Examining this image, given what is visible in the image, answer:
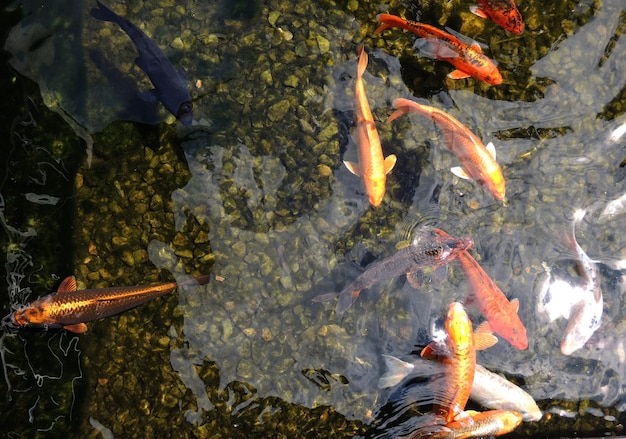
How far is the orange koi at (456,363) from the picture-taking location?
480 cm

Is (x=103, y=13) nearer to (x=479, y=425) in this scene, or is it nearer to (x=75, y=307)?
(x=75, y=307)

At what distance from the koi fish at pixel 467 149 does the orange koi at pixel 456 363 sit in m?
1.15

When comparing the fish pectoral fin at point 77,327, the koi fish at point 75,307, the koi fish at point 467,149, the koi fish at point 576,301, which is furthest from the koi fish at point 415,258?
the fish pectoral fin at point 77,327

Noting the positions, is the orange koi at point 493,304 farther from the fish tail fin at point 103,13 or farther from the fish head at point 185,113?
the fish tail fin at point 103,13

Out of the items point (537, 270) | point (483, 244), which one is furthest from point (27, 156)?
point (537, 270)

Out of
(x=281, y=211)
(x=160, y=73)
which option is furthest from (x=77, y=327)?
(x=160, y=73)

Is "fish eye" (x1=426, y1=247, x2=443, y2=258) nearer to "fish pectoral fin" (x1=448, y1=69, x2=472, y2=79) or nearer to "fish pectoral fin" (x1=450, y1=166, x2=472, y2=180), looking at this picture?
"fish pectoral fin" (x1=450, y1=166, x2=472, y2=180)

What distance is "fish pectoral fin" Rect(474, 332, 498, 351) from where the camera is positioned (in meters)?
4.97

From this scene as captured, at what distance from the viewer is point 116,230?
491cm

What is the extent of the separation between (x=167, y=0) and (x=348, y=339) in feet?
11.6

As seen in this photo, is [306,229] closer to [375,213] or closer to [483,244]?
[375,213]

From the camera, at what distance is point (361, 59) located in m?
5.20

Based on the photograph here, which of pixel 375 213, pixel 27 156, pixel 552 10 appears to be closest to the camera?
pixel 27 156

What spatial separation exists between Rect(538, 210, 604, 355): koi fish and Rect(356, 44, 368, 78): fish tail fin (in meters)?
2.46
